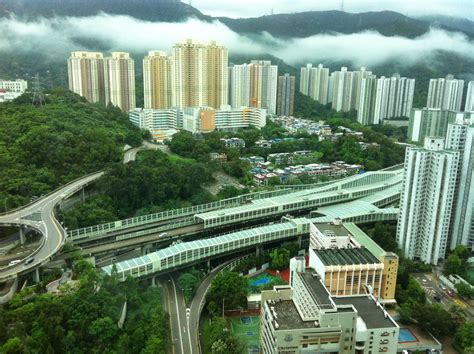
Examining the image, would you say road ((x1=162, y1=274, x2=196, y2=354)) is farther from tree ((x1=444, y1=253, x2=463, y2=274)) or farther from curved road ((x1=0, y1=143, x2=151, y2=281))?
tree ((x1=444, y1=253, x2=463, y2=274))

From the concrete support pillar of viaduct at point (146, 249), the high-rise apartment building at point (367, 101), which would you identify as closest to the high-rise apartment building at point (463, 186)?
the concrete support pillar of viaduct at point (146, 249)

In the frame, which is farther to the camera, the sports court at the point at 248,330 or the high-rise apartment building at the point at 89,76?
the high-rise apartment building at the point at 89,76

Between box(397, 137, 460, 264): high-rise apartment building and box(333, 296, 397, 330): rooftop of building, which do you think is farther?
box(397, 137, 460, 264): high-rise apartment building

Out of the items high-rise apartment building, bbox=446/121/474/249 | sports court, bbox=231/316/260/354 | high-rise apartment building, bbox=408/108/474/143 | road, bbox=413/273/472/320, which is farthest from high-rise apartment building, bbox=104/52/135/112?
road, bbox=413/273/472/320

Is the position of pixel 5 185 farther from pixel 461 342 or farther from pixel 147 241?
pixel 461 342

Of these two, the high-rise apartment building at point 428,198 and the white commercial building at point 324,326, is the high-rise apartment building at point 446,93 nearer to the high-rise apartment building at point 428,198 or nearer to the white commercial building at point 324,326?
the high-rise apartment building at point 428,198
